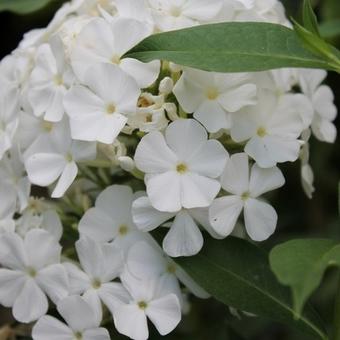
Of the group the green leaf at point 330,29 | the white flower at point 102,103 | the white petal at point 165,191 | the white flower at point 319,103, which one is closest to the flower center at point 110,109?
the white flower at point 102,103

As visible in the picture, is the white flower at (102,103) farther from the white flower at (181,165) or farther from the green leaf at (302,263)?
the green leaf at (302,263)

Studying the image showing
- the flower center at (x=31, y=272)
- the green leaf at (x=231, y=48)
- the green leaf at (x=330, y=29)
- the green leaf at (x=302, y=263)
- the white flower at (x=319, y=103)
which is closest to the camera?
the green leaf at (x=302, y=263)

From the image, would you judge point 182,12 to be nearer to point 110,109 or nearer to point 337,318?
point 110,109

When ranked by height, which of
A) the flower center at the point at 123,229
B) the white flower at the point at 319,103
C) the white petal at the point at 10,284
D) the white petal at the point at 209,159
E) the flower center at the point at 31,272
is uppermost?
the white petal at the point at 209,159

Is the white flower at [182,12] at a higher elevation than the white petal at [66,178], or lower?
higher

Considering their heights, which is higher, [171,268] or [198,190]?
[198,190]

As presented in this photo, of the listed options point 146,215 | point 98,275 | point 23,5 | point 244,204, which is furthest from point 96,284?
point 23,5

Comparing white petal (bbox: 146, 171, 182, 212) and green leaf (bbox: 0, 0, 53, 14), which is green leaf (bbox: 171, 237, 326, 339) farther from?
green leaf (bbox: 0, 0, 53, 14)
